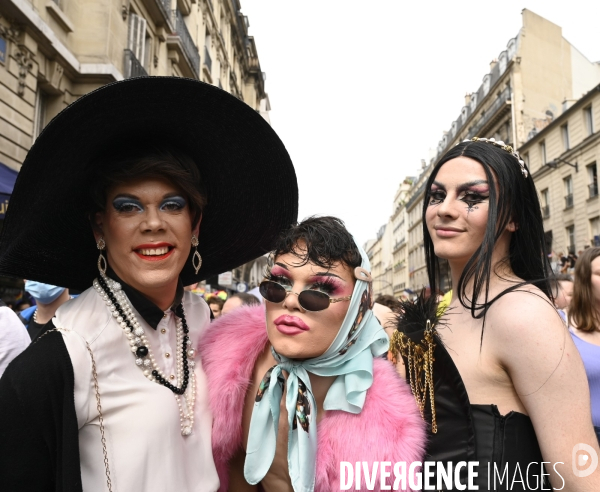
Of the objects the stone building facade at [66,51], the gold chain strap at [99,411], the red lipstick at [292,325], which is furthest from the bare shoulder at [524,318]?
the stone building facade at [66,51]

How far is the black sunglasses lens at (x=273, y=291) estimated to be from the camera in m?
1.99

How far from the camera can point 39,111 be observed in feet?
32.9

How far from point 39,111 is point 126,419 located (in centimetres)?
1029

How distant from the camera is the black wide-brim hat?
1849mm

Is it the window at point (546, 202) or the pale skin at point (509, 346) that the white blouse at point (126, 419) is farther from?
the window at point (546, 202)

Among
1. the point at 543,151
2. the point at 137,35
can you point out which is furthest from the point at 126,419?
the point at 543,151

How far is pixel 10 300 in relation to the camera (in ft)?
27.8

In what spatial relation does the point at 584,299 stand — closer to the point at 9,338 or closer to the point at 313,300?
the point at 313,300

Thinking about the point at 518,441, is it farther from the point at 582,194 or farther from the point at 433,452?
the point at 582,194

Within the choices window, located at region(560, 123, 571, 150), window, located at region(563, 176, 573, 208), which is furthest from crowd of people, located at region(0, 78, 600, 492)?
window, located at region(560, 123, 571, 150)

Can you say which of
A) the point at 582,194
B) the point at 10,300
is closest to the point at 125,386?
the point at 10,300

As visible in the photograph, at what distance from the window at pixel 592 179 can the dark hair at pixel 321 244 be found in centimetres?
2673

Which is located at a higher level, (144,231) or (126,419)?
(144,231)

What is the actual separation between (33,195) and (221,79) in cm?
2546
